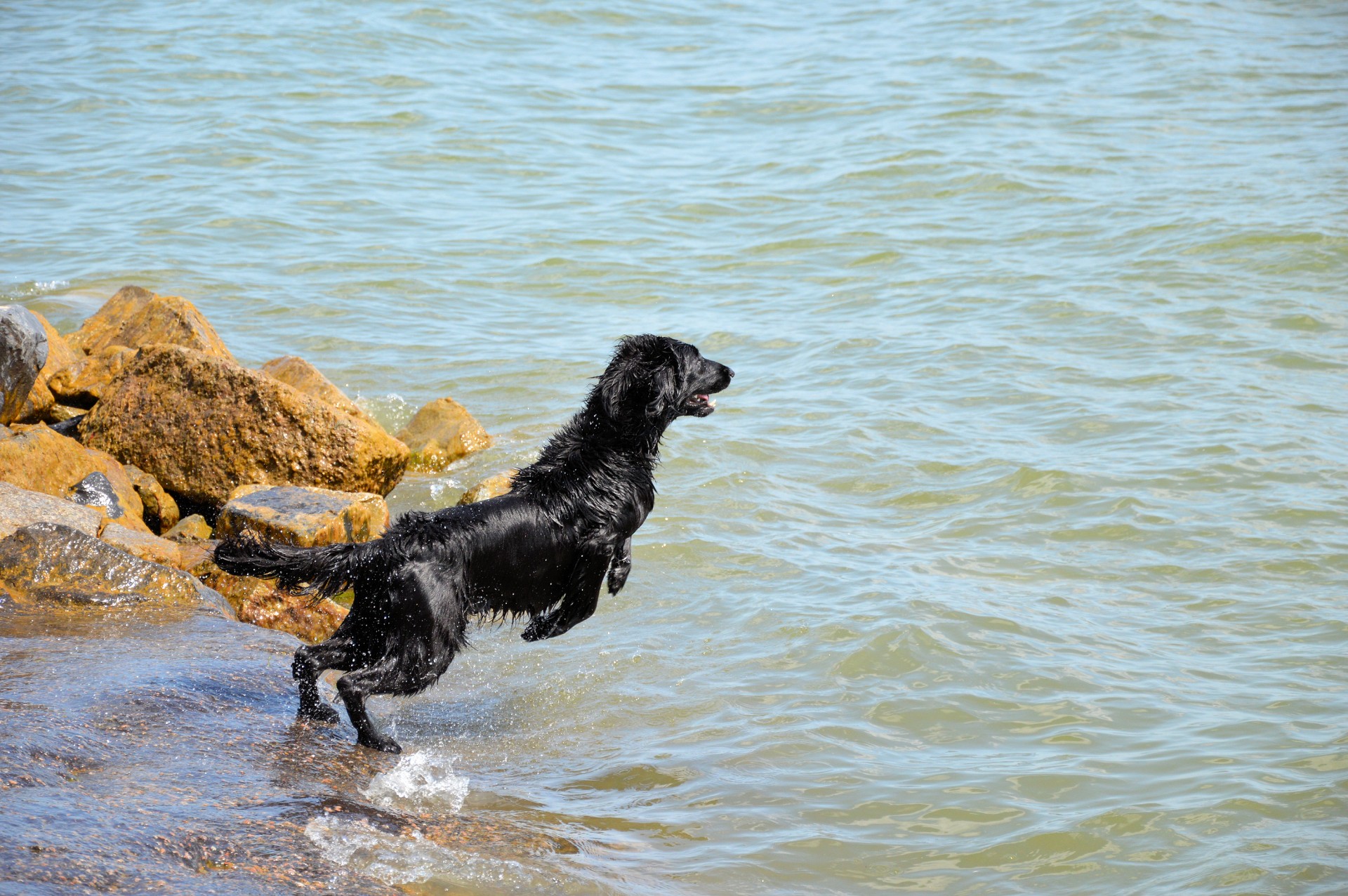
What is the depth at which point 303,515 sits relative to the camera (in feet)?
19.4

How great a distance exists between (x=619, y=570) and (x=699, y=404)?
0.82 meters

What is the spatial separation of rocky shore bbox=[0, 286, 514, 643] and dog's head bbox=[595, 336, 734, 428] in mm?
1710

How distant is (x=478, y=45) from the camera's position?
66.1 feet

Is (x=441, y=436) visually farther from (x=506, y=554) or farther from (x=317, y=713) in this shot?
(x=317, y=713)

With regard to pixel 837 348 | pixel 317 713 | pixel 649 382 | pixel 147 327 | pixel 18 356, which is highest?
pixel 649 382

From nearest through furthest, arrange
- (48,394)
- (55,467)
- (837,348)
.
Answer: (55,467) < (48,394) < (837,348)

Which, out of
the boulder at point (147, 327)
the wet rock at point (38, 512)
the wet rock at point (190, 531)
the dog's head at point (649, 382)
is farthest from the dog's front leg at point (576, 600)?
the boulder at point (147, 327)

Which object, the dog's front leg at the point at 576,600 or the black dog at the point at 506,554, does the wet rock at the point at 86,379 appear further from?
the dog's front leg at the point at 576,600

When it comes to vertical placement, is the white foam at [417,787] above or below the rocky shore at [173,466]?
below

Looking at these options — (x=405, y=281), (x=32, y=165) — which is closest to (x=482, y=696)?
(x=405, y=281)

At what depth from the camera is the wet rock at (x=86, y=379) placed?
24.9 ft

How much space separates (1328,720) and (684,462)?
438 centimetres

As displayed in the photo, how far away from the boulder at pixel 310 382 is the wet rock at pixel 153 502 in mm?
1089

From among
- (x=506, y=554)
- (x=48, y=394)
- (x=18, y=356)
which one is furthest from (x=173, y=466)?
(x=506, y=554)
